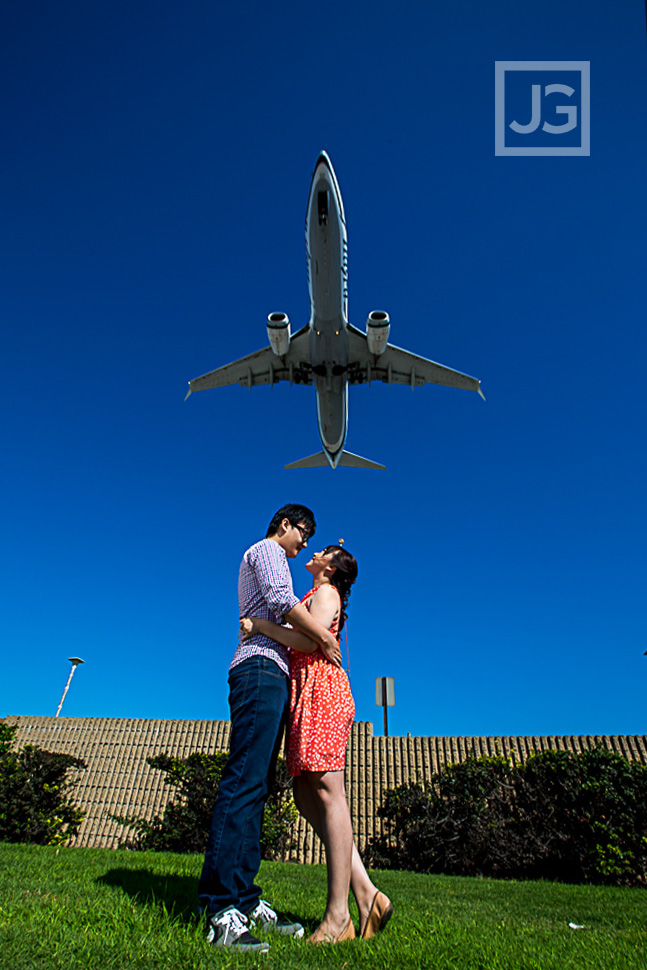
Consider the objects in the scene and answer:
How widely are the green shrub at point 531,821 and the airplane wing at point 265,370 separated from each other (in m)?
14.0

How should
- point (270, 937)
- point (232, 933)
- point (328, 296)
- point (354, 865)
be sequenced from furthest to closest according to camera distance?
point (328, 296) → point (354, 865) → point (270, 937) → point (232, 933)

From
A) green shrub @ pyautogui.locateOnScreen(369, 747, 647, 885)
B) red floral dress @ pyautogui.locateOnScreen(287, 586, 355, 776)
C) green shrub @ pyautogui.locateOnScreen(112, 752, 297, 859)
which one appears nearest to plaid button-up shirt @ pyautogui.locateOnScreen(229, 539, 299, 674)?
red floral dress @ pyautogui.locateOnScreen(287, 586, 355, 776)

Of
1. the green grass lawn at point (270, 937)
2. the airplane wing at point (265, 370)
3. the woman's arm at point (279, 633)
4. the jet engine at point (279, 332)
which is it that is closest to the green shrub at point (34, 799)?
the green grass lawn at point (270, 937)

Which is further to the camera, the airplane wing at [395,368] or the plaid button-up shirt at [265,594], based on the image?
the airplane wing at [395,368]

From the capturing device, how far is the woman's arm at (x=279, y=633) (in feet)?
9.43

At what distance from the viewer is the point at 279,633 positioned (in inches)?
113

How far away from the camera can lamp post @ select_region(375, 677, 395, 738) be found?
53.6 feet

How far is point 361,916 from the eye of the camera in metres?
2.72

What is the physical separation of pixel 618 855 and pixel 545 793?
1.22 meters

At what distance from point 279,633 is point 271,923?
1.37 meters

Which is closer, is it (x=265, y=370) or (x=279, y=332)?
(x=279, y=332)

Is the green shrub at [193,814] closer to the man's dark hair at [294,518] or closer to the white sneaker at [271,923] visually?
the white sneaker at [271,923]

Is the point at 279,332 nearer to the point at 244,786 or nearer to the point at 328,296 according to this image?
the point at 328,296

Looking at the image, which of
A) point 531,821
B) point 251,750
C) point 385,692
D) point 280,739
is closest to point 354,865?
point 280,739
